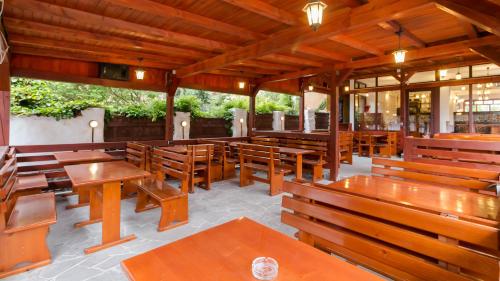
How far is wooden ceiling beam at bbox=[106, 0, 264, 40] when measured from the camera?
10.5 ft

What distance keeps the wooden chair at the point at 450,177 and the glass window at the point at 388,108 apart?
31.9ft

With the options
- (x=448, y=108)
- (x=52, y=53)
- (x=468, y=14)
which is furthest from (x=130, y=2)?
(x=448, y=108)

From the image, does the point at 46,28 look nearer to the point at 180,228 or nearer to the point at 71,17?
the point at 71,17

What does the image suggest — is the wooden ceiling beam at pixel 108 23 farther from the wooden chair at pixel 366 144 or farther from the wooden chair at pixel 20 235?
the wooden chair at pixel 366 144

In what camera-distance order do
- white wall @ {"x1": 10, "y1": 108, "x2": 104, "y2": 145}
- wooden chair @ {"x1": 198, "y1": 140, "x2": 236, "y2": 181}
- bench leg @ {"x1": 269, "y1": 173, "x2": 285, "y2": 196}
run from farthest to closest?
1. wooden chair @ {"x1": 198, "y1": 140, "x2": 236, "y2": 181}
2. white wall @ {"x1": 10, "y1": 108, "x2": 104, "y2": 145}
3. bench leg @ {"x1": 269, "y1": 173, "x2": 285, "y2": 196}

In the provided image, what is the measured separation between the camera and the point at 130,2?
3.15m

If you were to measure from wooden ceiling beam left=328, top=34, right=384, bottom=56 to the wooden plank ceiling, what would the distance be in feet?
0.07

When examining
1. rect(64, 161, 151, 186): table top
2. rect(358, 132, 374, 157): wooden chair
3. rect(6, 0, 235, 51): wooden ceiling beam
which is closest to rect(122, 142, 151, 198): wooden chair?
rect(64, 161, 151, 186): table top

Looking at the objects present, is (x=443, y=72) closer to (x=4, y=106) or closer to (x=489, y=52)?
(x=489, y=52)

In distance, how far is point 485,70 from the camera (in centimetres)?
912

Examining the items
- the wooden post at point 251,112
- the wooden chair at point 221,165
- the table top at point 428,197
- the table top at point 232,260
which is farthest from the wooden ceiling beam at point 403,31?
the wooden post at point 251,112

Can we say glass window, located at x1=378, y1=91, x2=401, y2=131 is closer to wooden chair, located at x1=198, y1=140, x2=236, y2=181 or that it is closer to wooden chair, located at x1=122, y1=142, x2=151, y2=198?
wooden chair, located at x1=198, y1=140, x2=236, y2=181

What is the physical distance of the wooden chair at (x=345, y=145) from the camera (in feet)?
26.3

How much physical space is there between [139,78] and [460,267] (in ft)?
21.6
